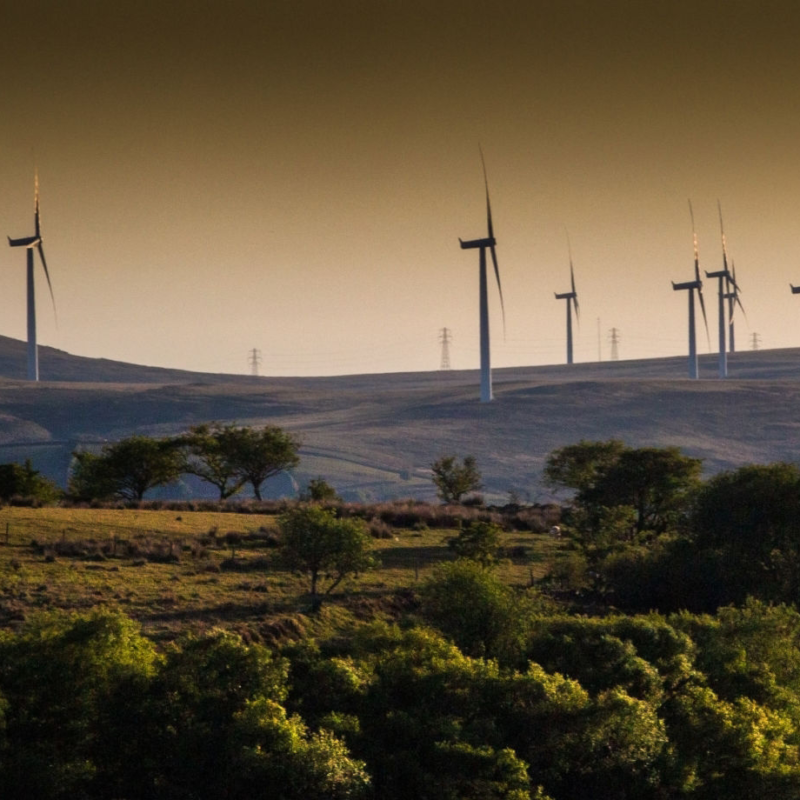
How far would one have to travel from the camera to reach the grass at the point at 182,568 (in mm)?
63750

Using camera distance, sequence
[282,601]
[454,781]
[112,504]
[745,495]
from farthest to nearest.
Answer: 1. [112,504]
2. [745,495]
3. [282,601]
4. [454,781]

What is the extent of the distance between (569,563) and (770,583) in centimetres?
986

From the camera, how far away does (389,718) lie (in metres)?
48.3

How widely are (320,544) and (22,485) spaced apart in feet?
125

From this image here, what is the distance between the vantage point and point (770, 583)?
75.6m

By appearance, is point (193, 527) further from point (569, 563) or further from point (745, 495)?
point (745, 495)

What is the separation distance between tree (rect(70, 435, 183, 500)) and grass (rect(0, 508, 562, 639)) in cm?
1645

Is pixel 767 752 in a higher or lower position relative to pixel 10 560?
→ lower

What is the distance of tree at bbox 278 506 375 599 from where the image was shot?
71875 mm

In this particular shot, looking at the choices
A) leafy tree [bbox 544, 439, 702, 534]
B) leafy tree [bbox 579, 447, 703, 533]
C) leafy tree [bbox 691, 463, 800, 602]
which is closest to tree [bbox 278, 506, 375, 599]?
leafy tree [bbox 691, 463, 800, 602]

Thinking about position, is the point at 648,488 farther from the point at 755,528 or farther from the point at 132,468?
the point at 132,468

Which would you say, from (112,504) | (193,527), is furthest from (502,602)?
(112,504)

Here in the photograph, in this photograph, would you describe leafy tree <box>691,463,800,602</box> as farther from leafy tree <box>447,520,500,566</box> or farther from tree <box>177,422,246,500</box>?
tree <box>177,422,246,500</box>

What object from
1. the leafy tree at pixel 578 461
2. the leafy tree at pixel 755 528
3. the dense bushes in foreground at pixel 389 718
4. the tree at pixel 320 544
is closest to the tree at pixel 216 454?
the leafy tree at pixel 578 461
